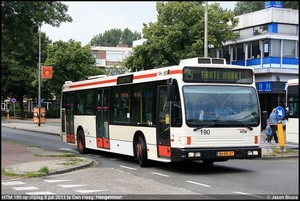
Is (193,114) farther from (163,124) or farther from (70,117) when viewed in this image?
(70,117)

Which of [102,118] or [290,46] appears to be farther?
[102,118]

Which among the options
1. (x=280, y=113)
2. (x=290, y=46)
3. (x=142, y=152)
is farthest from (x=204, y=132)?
(x=290, y=46)

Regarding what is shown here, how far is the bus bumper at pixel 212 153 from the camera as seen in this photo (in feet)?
39.0

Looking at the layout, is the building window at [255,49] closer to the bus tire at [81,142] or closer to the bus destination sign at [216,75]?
the bus tire at [81,142]

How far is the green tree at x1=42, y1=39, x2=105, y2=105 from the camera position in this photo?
5419cm

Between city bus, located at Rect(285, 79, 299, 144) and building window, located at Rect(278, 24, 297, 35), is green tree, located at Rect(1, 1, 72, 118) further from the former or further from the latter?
city bus, located at Rect(285, 79, 299, 144)

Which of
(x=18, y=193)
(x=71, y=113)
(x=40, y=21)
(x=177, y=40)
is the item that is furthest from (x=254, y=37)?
(x=18, y=193)

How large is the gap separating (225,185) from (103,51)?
337 feet

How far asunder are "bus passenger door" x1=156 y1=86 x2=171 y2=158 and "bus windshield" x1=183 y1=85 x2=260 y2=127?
0.84 metres

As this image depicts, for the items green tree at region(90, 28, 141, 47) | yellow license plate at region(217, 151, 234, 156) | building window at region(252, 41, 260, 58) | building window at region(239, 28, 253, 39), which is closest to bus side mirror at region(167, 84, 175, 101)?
yellow license plate at region(217, 151, 234, 156)

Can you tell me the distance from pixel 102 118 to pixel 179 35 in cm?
2310

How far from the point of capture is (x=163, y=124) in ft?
42.4

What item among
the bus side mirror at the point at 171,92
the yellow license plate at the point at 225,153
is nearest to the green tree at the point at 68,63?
the bus side mirror at the point at 171,92

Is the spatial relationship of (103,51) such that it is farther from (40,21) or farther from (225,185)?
(225,185)
